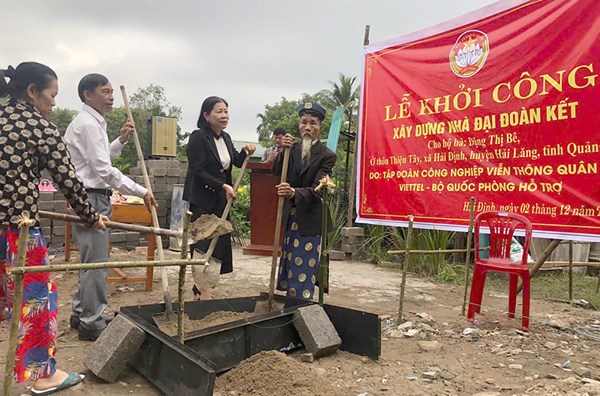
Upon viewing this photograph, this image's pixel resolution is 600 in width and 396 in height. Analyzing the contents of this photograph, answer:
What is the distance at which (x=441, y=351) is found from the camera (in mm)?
3072

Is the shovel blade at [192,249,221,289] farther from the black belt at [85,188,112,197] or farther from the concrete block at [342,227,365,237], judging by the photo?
the concrete block at [342,227,365,237]

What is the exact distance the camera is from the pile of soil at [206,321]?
112 inches

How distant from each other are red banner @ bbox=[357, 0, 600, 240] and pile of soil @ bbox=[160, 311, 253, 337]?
2.31 metres

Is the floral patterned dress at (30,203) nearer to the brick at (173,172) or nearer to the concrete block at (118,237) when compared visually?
the concrete block at (118,237)

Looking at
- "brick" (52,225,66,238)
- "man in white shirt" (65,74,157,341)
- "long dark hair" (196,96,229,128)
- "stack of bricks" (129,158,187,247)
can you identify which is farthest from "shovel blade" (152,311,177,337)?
"stack of bricks" (129,158,187,247)

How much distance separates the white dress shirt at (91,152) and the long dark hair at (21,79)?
726mm

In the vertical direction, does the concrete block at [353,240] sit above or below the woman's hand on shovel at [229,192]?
below

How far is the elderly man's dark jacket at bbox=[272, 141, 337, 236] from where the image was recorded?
127 inches

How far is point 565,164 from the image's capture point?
11.5ft

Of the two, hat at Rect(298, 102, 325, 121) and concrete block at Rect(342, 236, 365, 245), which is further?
concrete block at Rect(342, 236, 365, 245)

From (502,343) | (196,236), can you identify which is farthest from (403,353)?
(196,236)

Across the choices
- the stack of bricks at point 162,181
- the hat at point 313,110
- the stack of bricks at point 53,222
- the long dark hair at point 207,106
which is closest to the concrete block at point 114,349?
the long dark hair at point 207,106

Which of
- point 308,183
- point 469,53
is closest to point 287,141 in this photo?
point 308,183

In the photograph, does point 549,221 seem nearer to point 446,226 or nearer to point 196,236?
point 446,226
